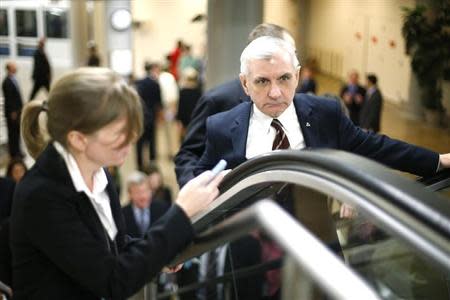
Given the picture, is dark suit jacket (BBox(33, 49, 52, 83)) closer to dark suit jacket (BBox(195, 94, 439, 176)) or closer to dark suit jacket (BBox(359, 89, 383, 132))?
dark suit jacket (BBox(359, 89, 383, 132))

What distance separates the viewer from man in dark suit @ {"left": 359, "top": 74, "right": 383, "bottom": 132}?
727 centimetres

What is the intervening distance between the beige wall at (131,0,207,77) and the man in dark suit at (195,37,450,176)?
16741mm

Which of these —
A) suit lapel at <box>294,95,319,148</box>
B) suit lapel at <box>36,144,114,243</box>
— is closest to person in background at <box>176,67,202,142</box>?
suit lapel at <box>294,95,319,148</box>

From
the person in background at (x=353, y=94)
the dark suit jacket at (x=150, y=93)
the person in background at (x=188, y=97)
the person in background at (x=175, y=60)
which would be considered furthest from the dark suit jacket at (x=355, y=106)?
the person in background at (x=175, y=60)

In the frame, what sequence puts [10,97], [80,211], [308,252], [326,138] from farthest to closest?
[10,97], [326,138], [80,211], [308,252]

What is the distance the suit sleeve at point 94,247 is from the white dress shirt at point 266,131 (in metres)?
1.21

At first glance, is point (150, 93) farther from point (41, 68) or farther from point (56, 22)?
point (56, 22)

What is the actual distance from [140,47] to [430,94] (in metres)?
15.0

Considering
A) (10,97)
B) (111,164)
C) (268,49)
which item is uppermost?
(268,49)

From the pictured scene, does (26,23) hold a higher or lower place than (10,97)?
higher

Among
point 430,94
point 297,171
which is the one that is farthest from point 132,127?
point 430,94

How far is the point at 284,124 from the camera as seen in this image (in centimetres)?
316

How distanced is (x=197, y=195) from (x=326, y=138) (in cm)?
116

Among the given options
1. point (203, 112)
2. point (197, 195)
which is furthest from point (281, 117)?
point (197, 195)
